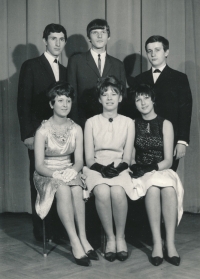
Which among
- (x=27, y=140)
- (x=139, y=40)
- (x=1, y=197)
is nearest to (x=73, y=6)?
(x=139, y=40)

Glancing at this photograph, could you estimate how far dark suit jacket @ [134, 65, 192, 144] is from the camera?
3318 mm

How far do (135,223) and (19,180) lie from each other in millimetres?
1526

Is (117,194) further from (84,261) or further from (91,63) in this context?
(91,63)

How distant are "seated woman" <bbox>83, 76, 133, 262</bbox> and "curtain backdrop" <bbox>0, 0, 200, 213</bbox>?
1.37 metres

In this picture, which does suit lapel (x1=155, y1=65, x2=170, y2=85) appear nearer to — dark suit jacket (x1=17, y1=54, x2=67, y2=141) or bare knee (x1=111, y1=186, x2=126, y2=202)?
dark suit jacket (x1=17, y1=54, x2=67, y2=141)

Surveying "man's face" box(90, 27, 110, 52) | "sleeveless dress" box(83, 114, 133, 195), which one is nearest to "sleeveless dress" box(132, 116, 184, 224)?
"sleeveless dress" box(83, 114, 133, 195)

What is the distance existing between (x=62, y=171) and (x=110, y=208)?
413 millimetres

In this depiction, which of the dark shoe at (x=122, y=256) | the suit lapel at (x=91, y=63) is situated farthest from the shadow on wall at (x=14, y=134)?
the dark shoe at (x=122, y=256)

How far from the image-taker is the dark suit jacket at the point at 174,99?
3318 millimetres

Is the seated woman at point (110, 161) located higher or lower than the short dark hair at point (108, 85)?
lower

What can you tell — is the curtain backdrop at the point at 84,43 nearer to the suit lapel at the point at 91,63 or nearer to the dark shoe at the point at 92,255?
the suit lapel at the point at 91,63

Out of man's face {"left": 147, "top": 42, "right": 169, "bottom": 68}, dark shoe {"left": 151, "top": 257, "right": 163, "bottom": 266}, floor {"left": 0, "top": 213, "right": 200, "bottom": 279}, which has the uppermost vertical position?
man's face {"left": 147, "top": 42, "right": 169, "bottom": 68}

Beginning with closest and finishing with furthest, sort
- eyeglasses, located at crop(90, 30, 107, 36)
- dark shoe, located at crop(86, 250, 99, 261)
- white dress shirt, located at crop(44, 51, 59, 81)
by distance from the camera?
dark shoe, located at crop(86, 250, 99, 261) → eyeglasses, located at crop(90, 30, 107, 36) → white dress shirt, located at crop(44, 51, 59, 81)

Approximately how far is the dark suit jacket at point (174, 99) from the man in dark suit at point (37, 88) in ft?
2.85
